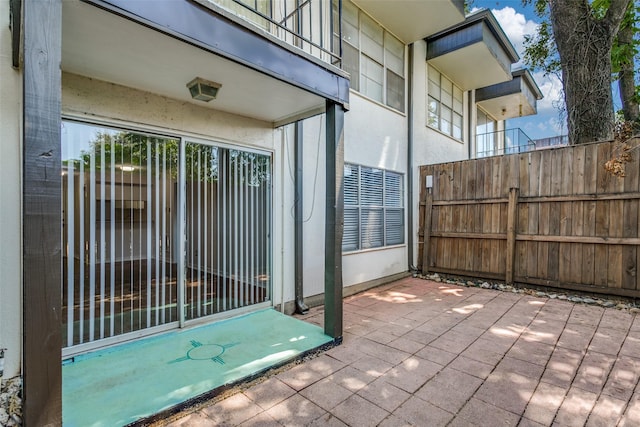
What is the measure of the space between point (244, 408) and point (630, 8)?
35.7 ft

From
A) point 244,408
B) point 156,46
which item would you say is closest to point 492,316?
point 244,408

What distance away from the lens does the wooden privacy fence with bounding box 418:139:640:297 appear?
490cm

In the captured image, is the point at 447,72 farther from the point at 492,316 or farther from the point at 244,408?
the point at 244,408

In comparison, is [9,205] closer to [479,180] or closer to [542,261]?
[479,180]

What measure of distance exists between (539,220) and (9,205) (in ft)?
22.9

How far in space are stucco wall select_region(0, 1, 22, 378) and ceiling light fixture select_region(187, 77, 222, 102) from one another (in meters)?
1.26

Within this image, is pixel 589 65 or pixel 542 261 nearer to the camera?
pixel 542 261

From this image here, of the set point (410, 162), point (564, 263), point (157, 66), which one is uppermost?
point (157, 66)

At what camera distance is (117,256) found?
3064mm

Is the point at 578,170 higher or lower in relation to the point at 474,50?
lower

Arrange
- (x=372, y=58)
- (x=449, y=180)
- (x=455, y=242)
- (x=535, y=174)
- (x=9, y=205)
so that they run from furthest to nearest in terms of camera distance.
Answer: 1. (x=449, y=180)
2. (x=455, y=242)
3. (x=372, y=58)
4. (x=535, y=174)
5. (x=9, y=205)

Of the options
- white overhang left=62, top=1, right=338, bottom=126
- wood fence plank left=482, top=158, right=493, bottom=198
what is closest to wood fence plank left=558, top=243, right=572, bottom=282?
wood fence plank left=482, top=158, right=493, bottom=198

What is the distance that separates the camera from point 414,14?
19.8 feet

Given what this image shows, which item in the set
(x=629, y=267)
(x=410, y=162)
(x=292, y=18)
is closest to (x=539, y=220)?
(x=629, y=267)
